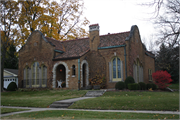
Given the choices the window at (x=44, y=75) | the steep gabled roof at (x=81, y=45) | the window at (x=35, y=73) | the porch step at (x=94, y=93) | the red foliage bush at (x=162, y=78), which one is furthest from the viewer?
the window at (x=35, y=73)

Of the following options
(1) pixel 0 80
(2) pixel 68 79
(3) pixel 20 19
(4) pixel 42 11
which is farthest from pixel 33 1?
(2) pixel 68 79

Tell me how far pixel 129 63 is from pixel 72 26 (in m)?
18.3

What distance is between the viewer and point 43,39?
2377cm

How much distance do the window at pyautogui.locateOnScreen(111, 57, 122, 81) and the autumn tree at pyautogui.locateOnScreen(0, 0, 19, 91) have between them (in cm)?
1404

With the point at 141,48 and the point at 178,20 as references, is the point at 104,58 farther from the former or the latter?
the point at 178,20

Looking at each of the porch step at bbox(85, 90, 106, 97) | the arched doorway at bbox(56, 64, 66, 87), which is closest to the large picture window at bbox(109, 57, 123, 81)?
the porch step at bbox(85, 90, 106, 97)

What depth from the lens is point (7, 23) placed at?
25.2 metres

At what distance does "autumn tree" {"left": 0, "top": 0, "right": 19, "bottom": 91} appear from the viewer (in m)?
24.4

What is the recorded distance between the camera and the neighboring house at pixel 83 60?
2125cm

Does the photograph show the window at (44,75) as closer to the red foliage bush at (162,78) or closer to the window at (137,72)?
the window at (137,72)

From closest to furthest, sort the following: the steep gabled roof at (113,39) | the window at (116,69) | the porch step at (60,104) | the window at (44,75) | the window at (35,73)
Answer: the porch step at (60,104) < the window at (116,69) < the steep gabled roof at (113,39) < the window at (44,75) < the window at (35,73)

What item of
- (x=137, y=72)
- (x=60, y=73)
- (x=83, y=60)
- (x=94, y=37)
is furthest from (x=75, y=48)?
(x=137, y=72)

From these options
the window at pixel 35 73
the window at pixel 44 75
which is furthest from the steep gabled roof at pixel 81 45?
the window at pixel 35 73

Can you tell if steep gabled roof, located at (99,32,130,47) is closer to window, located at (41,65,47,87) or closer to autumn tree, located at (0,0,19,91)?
window, located at (41,65,47,87)
